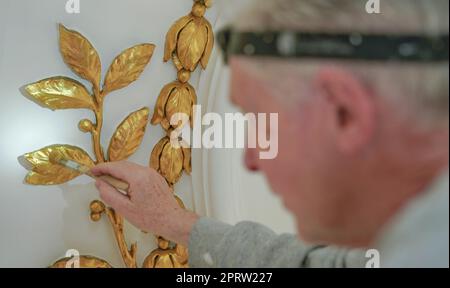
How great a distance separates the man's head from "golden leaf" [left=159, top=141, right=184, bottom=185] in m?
0.19

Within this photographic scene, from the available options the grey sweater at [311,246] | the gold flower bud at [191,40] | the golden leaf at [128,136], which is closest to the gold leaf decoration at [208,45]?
the gold flower bud at [191,40]

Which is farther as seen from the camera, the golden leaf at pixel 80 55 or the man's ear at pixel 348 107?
the golden leaf at pixel 80 55

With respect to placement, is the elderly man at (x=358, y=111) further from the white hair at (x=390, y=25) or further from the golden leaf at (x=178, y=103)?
the golden leaf at (x=178, y=103)

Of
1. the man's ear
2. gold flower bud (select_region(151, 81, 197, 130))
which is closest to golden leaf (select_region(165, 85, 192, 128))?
gold flower bud (select_region(151, 81, 197, 130))

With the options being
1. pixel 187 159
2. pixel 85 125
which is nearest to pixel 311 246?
pixel 187 159

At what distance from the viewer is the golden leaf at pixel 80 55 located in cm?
69

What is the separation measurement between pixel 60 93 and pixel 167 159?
16 cm

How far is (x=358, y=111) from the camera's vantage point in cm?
51

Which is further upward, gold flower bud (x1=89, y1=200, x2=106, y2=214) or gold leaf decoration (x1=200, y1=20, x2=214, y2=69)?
gold leaf decoration (x1=200, y1=20, x2=214, y2=69)

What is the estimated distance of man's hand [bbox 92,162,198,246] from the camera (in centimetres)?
71

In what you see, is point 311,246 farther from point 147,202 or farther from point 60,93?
point 60,93

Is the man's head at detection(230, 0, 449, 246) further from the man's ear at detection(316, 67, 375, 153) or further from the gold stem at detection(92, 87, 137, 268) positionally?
the gold stem at detection(92, 87, 137, 268)

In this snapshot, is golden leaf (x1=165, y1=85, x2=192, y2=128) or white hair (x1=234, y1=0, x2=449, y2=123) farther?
golden leaf (x1=165, y1=85, x2=192, y2=128)
